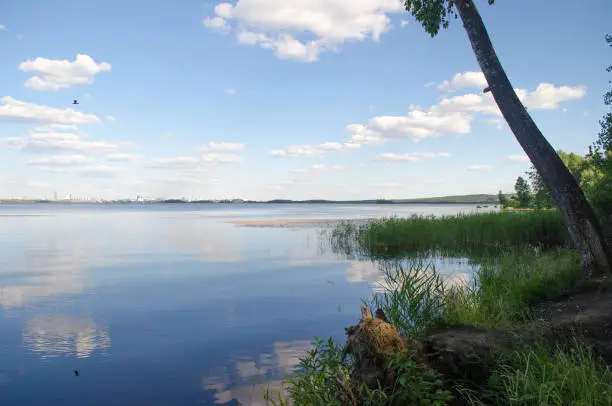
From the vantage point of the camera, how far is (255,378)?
351 inches

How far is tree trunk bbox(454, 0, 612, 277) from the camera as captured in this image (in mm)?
11281

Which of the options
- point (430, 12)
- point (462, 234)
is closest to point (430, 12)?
point (430, 12)

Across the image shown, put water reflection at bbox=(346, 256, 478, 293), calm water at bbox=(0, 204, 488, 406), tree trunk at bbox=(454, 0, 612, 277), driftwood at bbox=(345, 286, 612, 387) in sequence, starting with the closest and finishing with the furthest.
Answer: driftwood at bbox=(345, 286, 612, 387) < calm water at bbox=(0, 204, 488, 406) < tree trunk at bbox=(454, 0, 612, 277) < water reflection at bbox=(346, 256, 478, 293)

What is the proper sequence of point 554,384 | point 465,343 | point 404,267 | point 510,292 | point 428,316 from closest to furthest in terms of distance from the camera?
point 554,384
point 465,343
point 428,316
point 510,292
point 404,267

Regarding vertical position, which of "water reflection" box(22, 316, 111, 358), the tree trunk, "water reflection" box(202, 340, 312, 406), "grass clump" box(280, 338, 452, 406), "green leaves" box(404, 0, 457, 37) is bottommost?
"water reflection" box(22, 316, 111, 358)

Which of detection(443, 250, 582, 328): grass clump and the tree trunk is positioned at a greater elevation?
the tree trunk

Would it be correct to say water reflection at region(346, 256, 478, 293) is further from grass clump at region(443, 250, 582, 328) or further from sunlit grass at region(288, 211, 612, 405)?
grass clump at region(443, 250, 582, 328)

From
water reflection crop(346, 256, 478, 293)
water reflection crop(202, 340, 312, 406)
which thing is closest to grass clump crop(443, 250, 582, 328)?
water reflection crop(202, 340, 312, 406)

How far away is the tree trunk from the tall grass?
13.6m

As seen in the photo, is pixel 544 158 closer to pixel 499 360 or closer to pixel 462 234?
pixel 499 360

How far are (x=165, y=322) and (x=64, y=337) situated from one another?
103 inches

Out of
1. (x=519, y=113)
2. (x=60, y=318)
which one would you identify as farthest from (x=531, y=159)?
(x=60, y=318)

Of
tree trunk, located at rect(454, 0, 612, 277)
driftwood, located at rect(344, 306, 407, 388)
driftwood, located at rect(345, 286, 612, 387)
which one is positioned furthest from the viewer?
tree trunk, located at rect(454, 0, 612, 277)

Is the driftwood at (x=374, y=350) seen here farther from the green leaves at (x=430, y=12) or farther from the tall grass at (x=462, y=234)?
the tall grass at (x=462, y=234)
